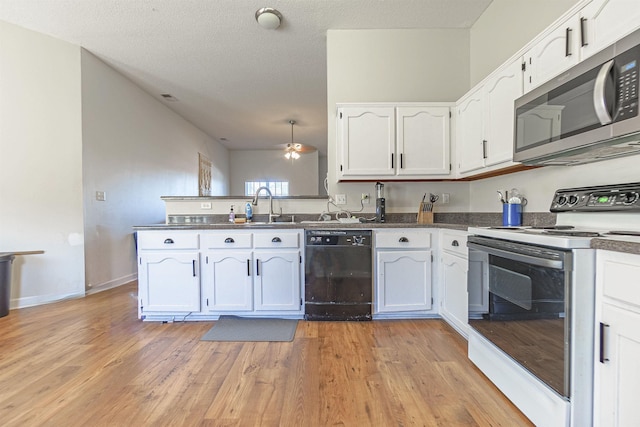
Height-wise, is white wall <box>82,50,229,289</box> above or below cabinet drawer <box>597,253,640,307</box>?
above

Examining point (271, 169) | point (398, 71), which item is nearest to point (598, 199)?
point (398, 71)

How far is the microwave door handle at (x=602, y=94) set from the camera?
119 centimetres

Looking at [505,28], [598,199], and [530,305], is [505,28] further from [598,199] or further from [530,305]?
[530,305]

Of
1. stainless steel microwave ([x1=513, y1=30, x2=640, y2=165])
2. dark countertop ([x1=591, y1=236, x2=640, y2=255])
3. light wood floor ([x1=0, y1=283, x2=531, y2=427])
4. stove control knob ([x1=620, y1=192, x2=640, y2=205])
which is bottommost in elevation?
light wood floor ([x1=0, y1=283, x2=531, y2=427])

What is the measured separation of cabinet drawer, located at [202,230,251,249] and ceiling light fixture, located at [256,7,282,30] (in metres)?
2.08

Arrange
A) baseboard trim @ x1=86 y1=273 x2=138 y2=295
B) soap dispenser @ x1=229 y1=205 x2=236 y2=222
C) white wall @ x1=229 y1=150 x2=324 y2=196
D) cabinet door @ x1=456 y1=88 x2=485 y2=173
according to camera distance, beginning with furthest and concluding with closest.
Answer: white wall @ x1=229 y1=150 x2=324 y2=196 < baseboard trim @ x1=86 y1=273 x2=138 y2=295 < soap dispenser @ x1=229 y1=205 x2=236 y2=222 < cabinet door @ x1=456 y1=88 x2=485 y2=173

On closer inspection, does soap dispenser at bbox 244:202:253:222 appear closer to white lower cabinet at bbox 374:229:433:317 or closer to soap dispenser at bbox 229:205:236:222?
soap dispenser at bbox 229:205:236:222

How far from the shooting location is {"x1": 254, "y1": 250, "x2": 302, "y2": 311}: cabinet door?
2557mm

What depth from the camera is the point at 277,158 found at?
9.15 meters

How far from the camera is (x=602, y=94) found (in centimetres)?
120

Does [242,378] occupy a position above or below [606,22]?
below

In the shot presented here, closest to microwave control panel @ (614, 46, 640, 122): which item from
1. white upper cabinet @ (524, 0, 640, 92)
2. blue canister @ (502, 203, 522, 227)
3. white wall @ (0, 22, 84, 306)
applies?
white upper cabinet @ (524, 0, 640, 92)

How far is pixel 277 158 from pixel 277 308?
280 inches

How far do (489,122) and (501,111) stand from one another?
6.0 inches
